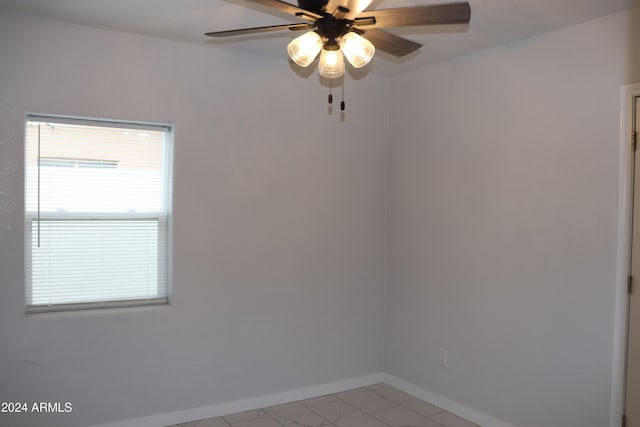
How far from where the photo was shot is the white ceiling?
9.47 ft

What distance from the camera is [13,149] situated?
3115mm

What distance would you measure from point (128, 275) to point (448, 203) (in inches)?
92.2

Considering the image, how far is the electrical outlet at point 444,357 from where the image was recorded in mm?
3961

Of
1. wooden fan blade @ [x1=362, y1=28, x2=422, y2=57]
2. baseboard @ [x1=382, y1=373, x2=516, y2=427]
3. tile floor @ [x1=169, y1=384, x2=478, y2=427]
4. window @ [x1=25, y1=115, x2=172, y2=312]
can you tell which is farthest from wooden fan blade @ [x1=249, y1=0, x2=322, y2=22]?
baseboard @ [x1=382, y1=373, x2=516, y2=427]

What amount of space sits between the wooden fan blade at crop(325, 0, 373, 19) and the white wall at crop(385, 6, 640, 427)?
67.4 inches

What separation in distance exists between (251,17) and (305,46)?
999 mm

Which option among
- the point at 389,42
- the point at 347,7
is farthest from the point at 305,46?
the point at 389,42

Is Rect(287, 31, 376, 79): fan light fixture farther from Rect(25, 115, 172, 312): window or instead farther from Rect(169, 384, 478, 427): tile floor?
Rect(169, 384, 478, 427): tile floor

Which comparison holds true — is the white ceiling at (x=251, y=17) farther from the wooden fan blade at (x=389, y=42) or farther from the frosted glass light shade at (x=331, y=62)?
the frosted glass light shade at (x=331, y=62)

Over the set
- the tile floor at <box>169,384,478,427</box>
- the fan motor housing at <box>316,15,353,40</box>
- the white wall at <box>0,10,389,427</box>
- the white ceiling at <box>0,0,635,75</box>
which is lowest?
the tile floor at <box>169,384,478,427</box>

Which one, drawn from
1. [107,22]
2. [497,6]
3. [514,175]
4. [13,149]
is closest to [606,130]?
[514,175]

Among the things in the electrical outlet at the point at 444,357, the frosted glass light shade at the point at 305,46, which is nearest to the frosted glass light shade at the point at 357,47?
the frosted glass light shade at the point at 305,46

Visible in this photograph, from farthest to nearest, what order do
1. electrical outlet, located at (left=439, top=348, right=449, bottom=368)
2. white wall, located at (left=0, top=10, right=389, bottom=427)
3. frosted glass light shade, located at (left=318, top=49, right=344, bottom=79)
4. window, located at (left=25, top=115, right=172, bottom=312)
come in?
electrical outlet, located at (left=439, top=348, right=449, bottom=368) → window, located at (left=25, top=115, right=172, bottom=312) → white wall, located at (left=0, top=10, right=389, bottom=427) → frosted glass light shade, located at (left=318, top=49, right=344, bottom=79)

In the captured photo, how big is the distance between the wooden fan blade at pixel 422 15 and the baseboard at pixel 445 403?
266cm
